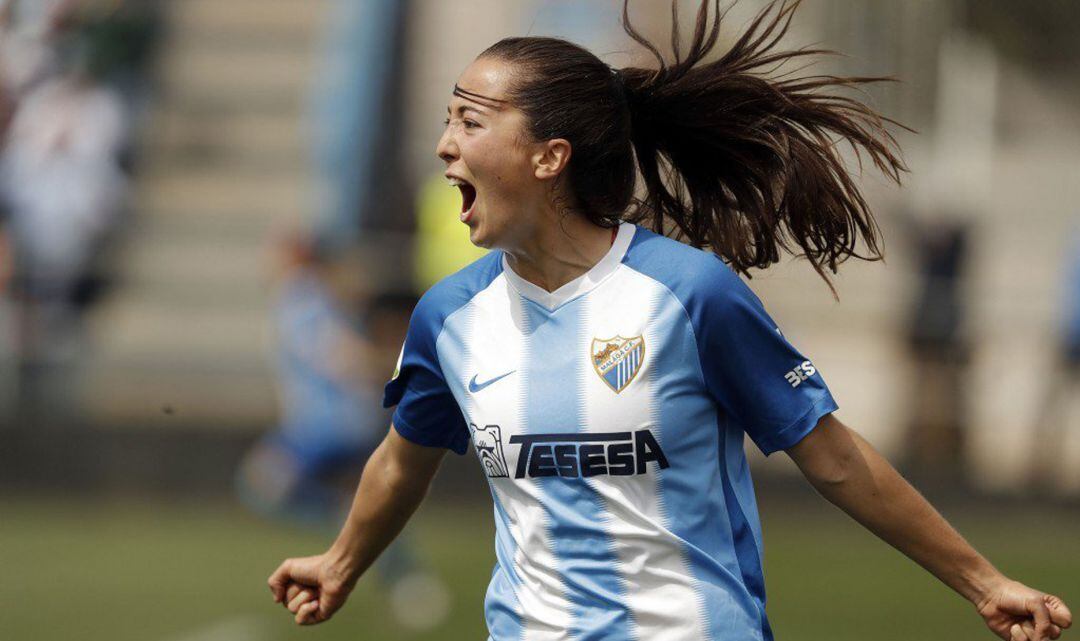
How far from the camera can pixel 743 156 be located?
13.6 ft

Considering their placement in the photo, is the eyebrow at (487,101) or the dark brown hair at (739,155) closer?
the eyebrow at (487,101)

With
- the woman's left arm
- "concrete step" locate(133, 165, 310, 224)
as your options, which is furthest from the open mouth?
"concrete step" locate(133, 165, 310, 224)

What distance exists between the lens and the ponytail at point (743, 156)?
4.12 m

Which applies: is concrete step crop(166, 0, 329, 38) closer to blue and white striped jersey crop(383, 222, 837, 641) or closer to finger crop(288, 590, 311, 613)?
finger crop(288, 590, 311, 613)

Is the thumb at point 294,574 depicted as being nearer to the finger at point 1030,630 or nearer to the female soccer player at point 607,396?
the female soccer player at point 607,396

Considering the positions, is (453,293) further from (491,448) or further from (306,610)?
(306,610)

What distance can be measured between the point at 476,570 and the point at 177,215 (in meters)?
7.84

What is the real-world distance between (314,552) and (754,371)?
813 centimetres

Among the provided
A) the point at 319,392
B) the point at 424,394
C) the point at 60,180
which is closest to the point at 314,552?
the point at 319,392

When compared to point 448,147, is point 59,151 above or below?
below

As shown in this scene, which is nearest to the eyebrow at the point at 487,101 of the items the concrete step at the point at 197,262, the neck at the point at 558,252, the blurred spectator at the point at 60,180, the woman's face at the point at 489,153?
the woman's face at the point at 489,153

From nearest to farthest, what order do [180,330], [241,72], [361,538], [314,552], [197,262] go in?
[361,538] → [314,552] → [180,330] → [197,262] → [241,72]

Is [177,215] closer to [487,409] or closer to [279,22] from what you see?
[279,22]

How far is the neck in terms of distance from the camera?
12.6ft
